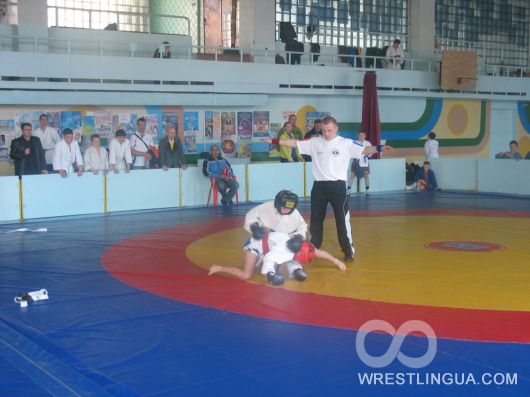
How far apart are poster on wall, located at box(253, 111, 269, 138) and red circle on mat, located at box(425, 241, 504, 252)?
11.2 meters

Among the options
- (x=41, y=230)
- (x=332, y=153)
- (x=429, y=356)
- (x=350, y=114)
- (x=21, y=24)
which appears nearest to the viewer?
(x=429, y=356)

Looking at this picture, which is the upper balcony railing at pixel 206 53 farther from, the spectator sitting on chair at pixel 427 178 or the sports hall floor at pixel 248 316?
the sports hall floor at pixel 248 316

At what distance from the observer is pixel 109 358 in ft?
21.2

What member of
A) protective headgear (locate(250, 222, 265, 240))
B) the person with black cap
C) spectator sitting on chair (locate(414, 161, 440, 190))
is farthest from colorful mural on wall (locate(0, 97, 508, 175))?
protective headgear (locate(250, 222, 265, 240))

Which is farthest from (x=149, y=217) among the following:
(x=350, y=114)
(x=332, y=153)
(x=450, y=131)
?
(x=450, y=131)

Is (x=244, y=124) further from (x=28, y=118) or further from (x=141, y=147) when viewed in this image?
(x=28, y=118)

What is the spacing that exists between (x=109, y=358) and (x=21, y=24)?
48.4ft

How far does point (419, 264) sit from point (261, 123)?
13003 mm

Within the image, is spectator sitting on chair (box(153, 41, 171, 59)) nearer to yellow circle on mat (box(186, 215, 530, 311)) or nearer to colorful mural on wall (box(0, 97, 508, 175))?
colorful mural on wall (box(0, 97, 508, 175))

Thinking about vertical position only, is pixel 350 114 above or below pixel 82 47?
below

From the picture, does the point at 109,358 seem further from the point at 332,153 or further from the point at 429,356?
the point at 332,153

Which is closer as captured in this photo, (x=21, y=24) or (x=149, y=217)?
(x=149, y=217)

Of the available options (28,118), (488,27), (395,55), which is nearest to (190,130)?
(28,118)

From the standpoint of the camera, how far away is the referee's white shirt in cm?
1055
